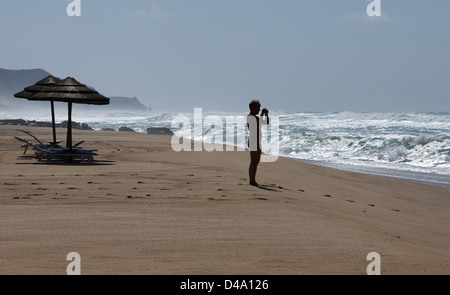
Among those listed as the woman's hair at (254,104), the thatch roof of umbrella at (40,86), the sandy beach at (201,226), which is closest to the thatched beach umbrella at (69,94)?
the thatch roof of umbrella at (40,86)

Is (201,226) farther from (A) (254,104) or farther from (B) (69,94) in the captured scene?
(B) (69,94)

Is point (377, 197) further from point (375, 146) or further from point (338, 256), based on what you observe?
point (375, 146)

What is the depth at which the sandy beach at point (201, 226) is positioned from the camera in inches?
219

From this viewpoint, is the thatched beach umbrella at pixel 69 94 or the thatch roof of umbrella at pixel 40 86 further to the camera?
the thatch roof of umbrella at pixel 40 86

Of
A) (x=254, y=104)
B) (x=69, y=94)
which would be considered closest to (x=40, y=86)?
(x=69, y=94)

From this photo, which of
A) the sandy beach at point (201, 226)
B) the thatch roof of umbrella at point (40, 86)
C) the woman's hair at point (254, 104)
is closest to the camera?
the sandy beach at point (201, 226)

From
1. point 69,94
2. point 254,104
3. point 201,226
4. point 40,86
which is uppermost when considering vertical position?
point 40,86

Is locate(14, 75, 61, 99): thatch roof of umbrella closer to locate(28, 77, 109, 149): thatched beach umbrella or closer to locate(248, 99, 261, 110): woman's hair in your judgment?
locate(28, 77, 109, 149): thatched beach umbrella

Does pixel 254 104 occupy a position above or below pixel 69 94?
below

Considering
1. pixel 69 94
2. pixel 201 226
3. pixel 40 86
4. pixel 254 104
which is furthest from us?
pixel 40 86

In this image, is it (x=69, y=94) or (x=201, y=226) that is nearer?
(x=201, y=226)

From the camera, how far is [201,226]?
705 cm

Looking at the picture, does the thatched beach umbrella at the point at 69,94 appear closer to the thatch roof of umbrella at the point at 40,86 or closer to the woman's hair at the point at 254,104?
the thatch roof of umbrella at the point at 40,86
